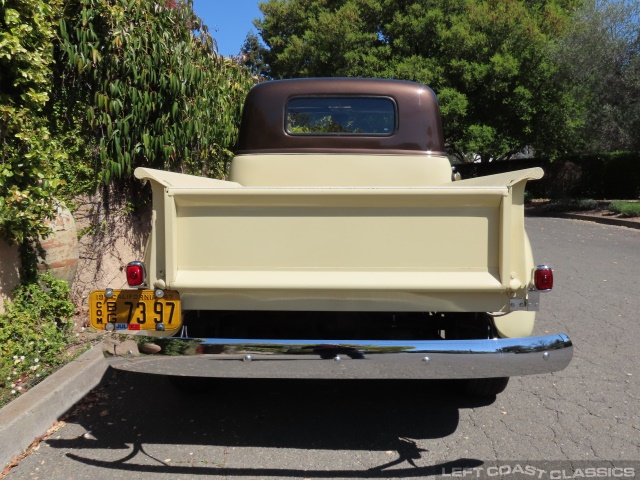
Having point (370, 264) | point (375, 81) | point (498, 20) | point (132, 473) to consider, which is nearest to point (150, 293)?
point (132, 473)

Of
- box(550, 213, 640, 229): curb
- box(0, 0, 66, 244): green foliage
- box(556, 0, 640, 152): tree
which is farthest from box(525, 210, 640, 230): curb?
box(0, 0, 66, 244): green foliage

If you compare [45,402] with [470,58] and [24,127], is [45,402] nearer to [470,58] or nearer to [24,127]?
[24,127]

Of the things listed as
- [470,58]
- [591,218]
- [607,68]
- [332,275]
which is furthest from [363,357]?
[470,58]

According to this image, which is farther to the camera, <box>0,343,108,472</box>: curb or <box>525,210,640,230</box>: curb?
<box>525,210,640,230</box>: curb

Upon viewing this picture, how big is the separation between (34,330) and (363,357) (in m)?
2.90

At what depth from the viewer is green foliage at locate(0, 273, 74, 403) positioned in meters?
4.06

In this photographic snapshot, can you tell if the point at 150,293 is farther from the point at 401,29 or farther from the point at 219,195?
the point at 401,29

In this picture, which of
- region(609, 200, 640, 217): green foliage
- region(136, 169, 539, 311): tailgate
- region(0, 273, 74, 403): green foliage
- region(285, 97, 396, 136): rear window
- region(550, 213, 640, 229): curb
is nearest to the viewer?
region(136, 169, 539, 311): tailgate

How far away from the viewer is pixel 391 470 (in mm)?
3100

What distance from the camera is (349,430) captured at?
3564 mm

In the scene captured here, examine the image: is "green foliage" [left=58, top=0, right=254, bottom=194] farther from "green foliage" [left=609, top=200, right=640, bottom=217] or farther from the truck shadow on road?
"green foliage" [left=609, top=200, right=640, bottom=217]

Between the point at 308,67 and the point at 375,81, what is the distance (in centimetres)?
1957

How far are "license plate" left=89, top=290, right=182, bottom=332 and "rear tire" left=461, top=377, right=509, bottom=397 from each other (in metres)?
2.05

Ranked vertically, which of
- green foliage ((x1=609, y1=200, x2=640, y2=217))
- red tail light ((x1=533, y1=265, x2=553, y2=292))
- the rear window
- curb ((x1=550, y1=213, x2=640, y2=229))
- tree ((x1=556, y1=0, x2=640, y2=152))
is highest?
tree ((x1=556, y1=0, x2=640, y2=152))
